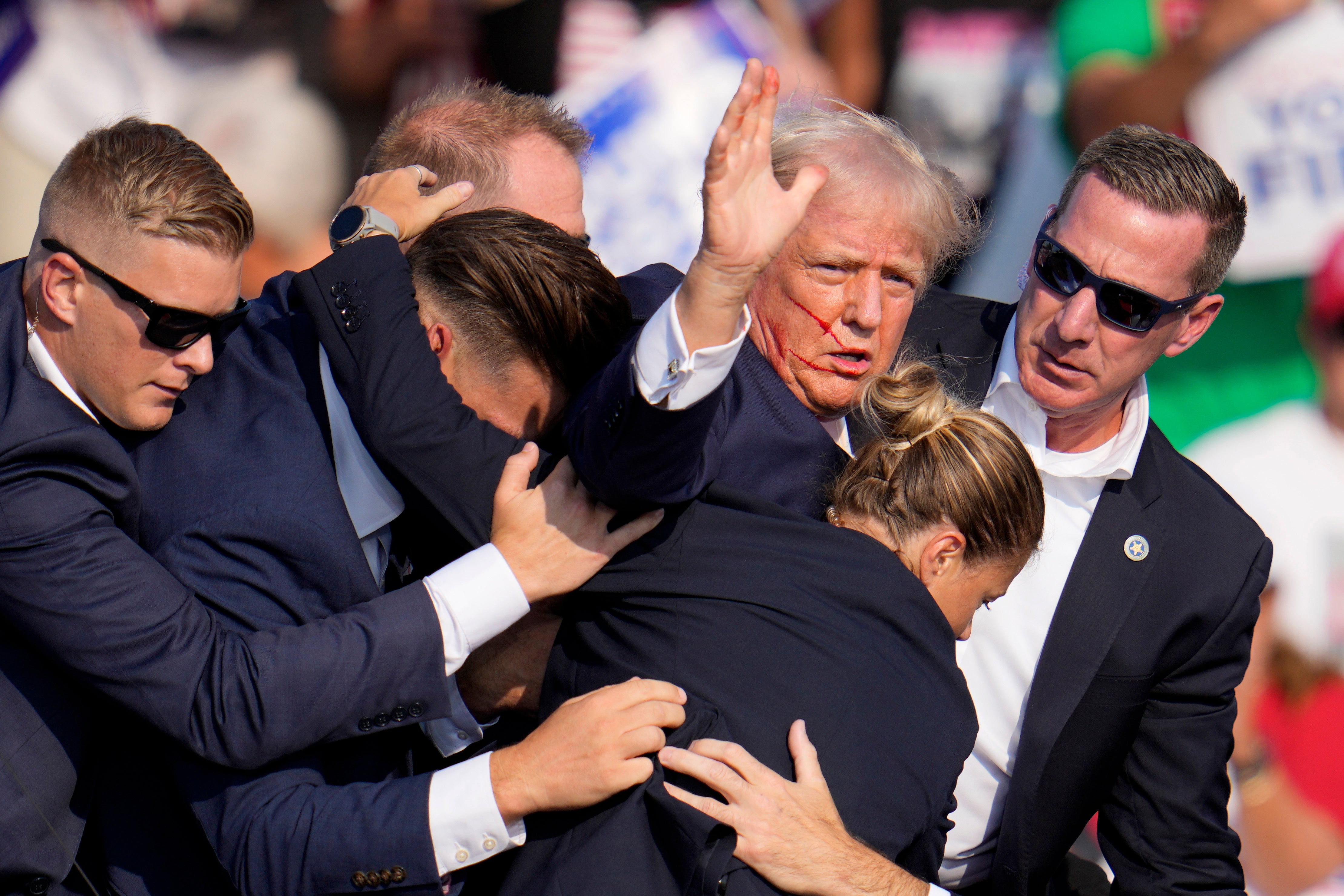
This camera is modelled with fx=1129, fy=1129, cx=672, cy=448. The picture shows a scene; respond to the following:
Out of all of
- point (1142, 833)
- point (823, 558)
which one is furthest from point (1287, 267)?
point (823, 558)

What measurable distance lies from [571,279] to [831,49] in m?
2.86

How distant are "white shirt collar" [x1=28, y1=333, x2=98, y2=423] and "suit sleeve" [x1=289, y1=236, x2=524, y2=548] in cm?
45

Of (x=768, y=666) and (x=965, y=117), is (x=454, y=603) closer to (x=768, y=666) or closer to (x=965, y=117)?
(x=768, y=666)

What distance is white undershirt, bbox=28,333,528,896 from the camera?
2025mm

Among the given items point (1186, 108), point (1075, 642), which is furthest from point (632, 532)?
point (1186, 108)

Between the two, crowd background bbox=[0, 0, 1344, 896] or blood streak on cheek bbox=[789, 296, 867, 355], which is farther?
crowd background bbox=[0, 0, 1344, 896]

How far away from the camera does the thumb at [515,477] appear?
2146mm

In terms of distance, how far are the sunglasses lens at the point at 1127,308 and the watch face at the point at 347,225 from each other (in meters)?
1.89

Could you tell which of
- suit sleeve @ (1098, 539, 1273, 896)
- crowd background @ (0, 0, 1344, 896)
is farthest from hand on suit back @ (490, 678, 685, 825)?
crowd background @ (0, 0, 1344, 896)

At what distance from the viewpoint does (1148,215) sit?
298 cm

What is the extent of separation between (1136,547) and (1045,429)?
0.41 metres

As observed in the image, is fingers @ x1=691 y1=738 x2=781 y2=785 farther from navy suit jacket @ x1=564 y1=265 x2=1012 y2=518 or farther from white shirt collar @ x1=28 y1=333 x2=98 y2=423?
white shirt collar @ x1=28 y1=333 x2=98 y2=423

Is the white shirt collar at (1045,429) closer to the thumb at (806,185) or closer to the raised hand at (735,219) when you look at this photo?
the thumb at (806,185)

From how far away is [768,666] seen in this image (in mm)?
1979
